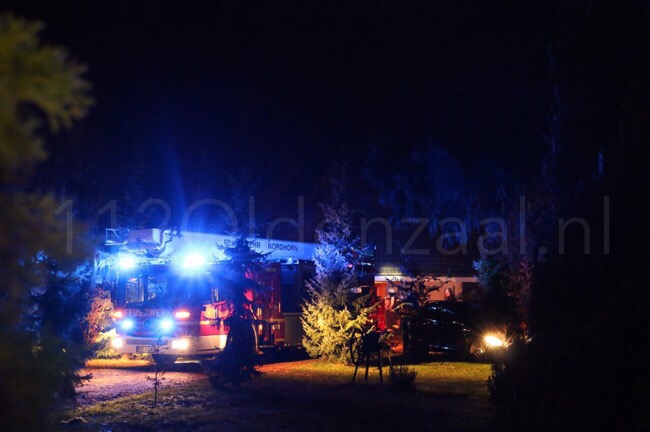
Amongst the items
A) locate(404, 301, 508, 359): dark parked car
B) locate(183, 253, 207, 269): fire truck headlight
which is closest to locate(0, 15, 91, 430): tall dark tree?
locate(183, 253, 207, 269): fire truck headlight

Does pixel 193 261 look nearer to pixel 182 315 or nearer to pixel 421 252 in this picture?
pixel 182 315

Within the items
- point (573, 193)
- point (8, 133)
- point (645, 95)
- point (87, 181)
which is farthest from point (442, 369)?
point (87, 181)

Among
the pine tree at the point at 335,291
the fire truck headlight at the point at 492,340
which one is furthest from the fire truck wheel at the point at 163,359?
the fire truck headlight at the point at 492,340

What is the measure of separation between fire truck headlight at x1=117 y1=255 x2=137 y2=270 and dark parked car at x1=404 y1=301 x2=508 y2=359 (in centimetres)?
821

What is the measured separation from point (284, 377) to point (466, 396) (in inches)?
160

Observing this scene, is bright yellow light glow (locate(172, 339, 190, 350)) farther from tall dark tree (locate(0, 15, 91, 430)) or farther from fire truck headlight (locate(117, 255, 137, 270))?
tall dark tree (locate(0, 15, 91, 430))

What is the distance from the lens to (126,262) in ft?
49.1

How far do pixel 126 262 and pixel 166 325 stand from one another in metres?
1.76

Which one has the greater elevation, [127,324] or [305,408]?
[127,324]

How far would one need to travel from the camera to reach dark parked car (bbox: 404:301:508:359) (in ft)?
59.5

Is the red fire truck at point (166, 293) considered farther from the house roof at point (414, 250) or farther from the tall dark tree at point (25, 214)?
the house roof at point (414, 250)

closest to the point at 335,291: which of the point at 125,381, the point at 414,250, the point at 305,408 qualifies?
the point at 125,381

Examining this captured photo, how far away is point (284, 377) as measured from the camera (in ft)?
44.6

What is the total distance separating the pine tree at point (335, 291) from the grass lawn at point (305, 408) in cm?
300
